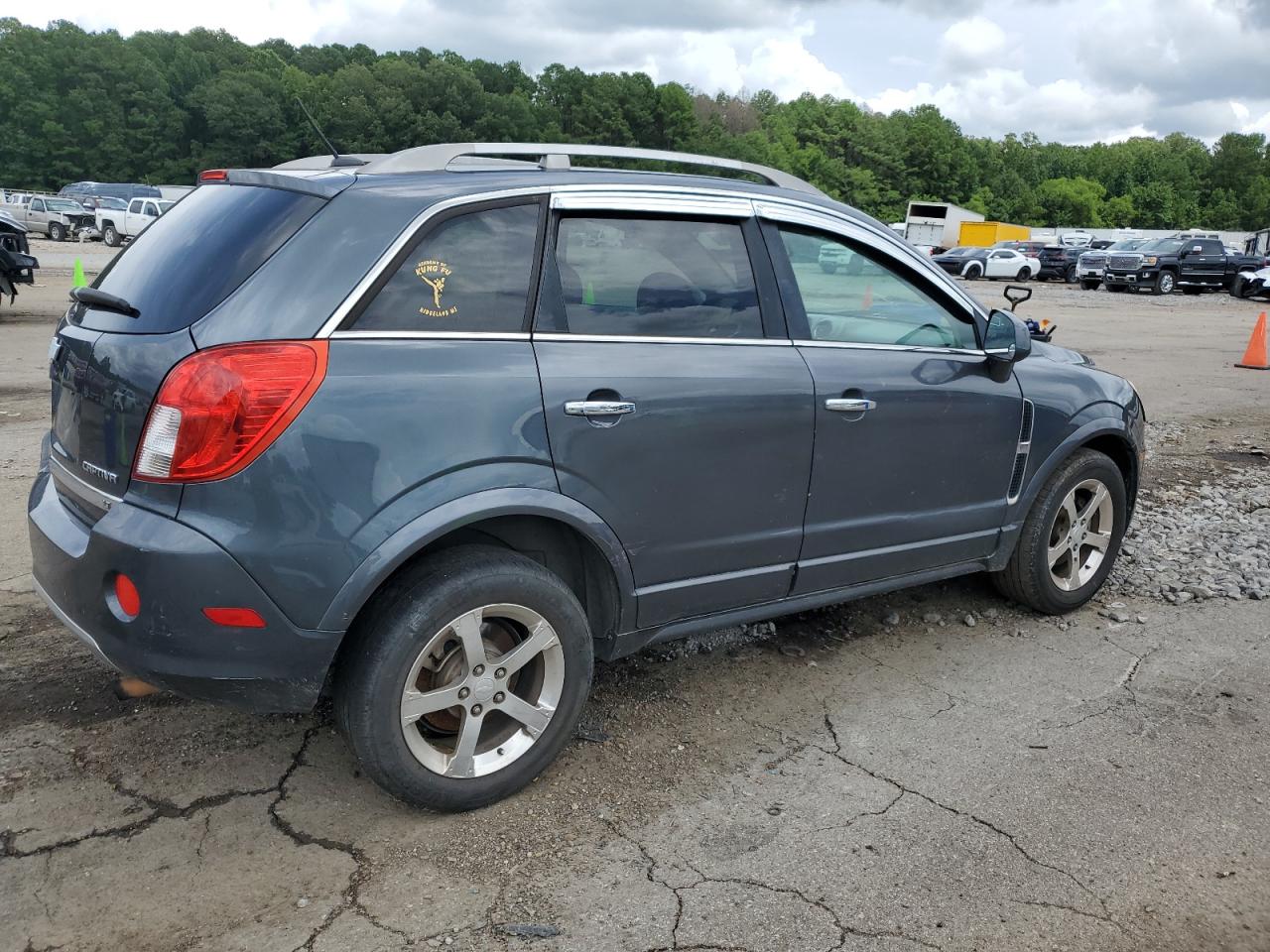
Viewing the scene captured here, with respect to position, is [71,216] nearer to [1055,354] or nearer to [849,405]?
[1055,354]

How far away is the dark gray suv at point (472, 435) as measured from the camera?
8.86ft

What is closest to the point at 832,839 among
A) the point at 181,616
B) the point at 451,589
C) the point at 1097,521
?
the point at 451,589

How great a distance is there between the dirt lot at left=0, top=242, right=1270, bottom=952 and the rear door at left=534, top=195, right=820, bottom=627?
59 cm

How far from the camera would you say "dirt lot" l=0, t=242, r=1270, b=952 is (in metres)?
2.65

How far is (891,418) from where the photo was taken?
3.86m

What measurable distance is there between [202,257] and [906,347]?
247 cm

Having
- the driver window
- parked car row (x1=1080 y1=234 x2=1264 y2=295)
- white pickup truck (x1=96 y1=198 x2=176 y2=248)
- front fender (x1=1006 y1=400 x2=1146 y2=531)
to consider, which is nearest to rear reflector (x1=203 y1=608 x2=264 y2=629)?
the driver window

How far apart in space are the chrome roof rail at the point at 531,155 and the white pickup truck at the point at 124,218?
37.1 meters

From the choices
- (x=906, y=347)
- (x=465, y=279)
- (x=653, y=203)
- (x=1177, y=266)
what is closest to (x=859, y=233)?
(x=906, y=347)

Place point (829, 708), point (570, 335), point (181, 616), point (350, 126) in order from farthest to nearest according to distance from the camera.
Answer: point (350, 126) → point (829, 708) → point (570, 335) → point (181, 616)

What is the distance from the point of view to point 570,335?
3178mm

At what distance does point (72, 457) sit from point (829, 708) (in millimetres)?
2637

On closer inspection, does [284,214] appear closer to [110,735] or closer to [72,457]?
[72,457]

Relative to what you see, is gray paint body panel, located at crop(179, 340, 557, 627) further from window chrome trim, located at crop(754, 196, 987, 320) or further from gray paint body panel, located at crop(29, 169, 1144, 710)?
window chrome trim, located at crop(754, 196, 987, 320)
